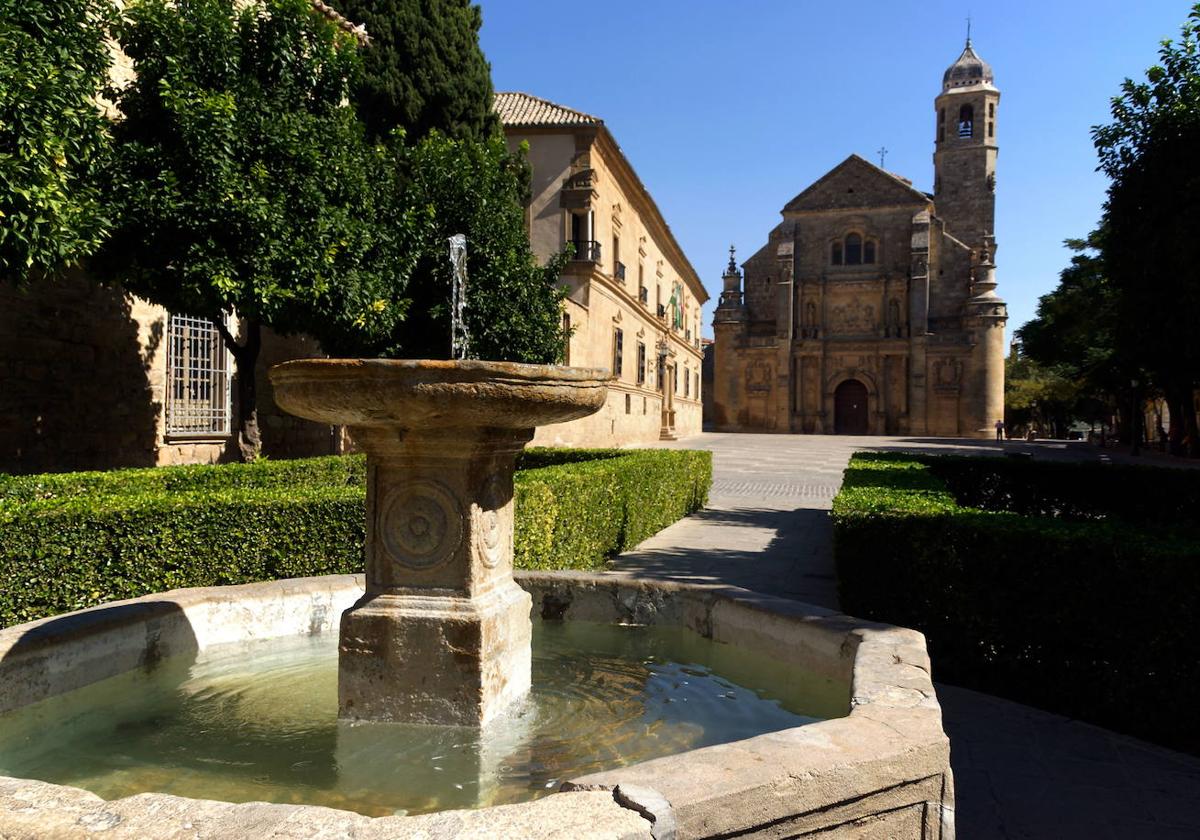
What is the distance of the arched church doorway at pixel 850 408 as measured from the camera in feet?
135

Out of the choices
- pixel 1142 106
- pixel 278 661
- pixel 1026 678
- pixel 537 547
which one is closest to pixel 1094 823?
pixel 1026 678

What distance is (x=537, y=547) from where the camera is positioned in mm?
6508

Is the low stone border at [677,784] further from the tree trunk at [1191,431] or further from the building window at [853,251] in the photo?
the building window at [853,251]

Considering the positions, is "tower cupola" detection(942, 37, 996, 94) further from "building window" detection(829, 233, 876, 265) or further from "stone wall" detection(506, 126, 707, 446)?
"stone wall" detection(506, 126, 707, 446)

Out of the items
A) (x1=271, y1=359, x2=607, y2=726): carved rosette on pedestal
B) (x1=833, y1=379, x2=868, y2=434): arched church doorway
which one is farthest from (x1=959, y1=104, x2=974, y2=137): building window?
(x1=271, y1=359, x2=607, y2=726): carved rosette on pedestal

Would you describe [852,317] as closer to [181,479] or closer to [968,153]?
[968,153]

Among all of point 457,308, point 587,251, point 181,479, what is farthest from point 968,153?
point 181,479

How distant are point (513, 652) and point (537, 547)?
3147 millimetres

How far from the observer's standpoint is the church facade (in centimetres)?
3869

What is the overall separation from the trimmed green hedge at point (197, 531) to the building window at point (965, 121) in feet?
149

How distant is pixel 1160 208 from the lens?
30.8ft

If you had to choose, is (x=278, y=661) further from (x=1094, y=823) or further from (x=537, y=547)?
(x=1094, y=823)

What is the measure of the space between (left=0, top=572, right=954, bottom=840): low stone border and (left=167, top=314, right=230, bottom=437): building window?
33.1ft

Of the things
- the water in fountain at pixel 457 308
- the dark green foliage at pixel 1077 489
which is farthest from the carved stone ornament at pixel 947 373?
the water in fountain at pixel 457 308
